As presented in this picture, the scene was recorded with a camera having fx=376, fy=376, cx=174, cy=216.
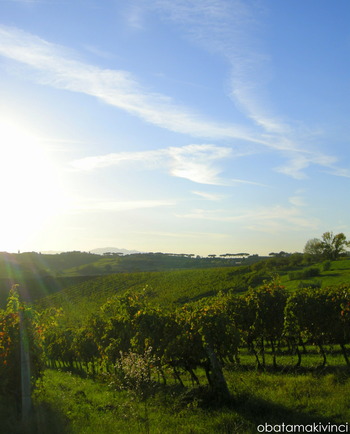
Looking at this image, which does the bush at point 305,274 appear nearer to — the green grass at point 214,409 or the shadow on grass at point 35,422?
the green grass at point 214,409

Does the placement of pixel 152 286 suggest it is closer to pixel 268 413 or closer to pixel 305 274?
pixel 305 274

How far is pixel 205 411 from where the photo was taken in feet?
33.6

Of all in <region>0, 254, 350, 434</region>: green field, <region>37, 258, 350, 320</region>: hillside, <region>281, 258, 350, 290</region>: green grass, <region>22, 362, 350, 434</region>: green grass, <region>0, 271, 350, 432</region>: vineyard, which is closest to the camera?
<region>22, 362, 350, 434</region>: green grass

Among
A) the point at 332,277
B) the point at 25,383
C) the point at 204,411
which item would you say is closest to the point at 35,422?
the point at 25,383

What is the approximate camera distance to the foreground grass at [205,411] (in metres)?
9.06

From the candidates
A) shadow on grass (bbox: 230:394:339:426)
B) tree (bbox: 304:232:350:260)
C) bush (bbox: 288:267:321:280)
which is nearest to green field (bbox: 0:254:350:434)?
shadow on grass (bbox: 230:394:339:426)

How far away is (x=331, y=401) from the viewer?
9.91 m

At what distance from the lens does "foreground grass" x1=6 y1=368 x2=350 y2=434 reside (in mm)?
9062

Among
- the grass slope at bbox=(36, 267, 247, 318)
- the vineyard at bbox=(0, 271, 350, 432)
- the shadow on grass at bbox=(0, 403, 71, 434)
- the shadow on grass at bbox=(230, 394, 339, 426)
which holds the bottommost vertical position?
the grass slope at bbox=(36, 267, 247, 318)

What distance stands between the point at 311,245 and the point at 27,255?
4099 inches

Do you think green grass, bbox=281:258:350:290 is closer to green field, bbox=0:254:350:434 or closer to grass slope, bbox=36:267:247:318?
grass slope, bbox=36:267:247:318

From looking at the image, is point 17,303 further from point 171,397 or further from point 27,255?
point 27,255

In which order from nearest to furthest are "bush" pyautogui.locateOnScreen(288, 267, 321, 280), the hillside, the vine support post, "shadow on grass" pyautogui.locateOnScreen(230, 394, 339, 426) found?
"shadow on grass" pyautogui.locateOnScreen(230, 394, 339, 426) → the vine support post → the hillside → "bush" pyautogui.locateOnScreen(288, 267, 321, 280)

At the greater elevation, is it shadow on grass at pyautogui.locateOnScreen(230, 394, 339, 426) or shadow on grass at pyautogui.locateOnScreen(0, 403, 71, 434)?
shadow on grass at pyautogui.locateOnScreen(230, 394, 339, 426)
